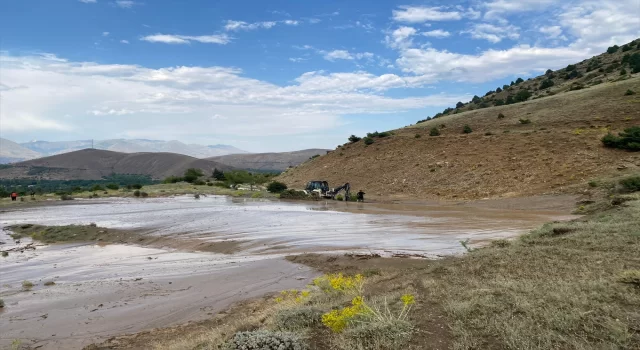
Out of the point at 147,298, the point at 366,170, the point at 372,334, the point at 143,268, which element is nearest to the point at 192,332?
the point at 147,298

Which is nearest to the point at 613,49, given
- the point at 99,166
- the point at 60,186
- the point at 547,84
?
the point at 547,84

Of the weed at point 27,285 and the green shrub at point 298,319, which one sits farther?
the weed at point 27,285

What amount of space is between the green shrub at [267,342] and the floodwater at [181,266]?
3551mm

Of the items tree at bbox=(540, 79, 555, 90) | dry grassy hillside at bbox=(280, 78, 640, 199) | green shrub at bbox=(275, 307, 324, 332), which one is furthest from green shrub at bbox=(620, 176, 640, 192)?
tree at bbox=(540, 79, 555, 90)

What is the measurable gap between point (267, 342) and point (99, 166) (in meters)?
177

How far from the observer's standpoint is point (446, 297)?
6.38m

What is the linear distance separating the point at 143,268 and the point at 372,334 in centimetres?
978

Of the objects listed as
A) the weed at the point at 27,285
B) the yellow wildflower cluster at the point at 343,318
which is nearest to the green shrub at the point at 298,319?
the yellow wildflower cluster at the point at 343,318

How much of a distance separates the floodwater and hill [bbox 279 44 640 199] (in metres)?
8.96

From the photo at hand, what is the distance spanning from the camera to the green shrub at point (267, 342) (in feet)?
16.7

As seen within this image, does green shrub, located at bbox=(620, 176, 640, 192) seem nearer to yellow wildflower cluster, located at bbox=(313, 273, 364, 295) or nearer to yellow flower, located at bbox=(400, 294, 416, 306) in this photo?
yellow wildflower cluster, located at bbox=(313, 273, 364, 295)

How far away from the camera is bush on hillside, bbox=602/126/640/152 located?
99.0 ft

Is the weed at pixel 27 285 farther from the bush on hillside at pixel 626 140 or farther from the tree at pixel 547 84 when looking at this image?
the tree at pixel 547 84

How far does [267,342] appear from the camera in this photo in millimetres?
5164
